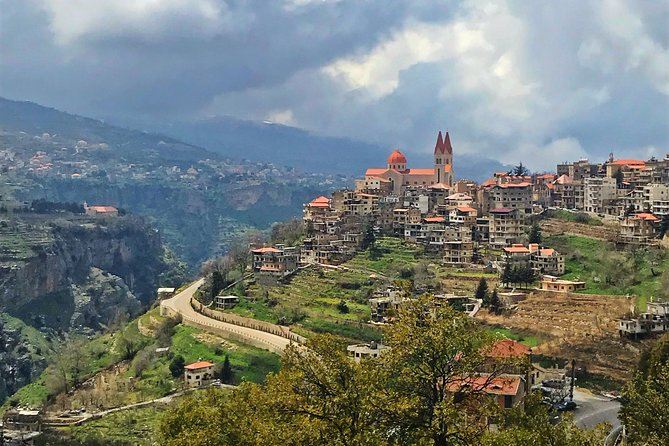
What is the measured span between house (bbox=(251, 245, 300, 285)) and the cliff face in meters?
29.7

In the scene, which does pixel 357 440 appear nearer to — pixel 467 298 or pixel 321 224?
pixel 467 298

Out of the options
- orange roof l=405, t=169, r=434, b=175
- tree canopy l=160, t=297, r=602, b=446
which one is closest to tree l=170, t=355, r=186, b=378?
tree canopy l=160, t=297, r=602, b=446

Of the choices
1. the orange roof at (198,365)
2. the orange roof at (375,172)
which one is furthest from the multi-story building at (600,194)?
the orange roof at (198,365)

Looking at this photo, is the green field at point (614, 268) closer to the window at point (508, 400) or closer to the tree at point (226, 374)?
the window at point (508, 400)

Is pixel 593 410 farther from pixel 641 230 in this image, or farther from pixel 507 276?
pixel 641 230

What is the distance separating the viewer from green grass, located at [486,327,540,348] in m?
42.1

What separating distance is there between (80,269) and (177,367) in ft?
201

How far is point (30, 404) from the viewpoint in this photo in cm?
4962

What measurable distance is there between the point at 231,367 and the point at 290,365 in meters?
29.8

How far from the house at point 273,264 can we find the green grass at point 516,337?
59.3 ft

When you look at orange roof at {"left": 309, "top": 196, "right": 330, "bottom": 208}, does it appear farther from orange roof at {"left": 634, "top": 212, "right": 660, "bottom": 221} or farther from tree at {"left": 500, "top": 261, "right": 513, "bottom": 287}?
orange roof at {"left": 634, "top": 212, "right": 660, "bottom": 221}

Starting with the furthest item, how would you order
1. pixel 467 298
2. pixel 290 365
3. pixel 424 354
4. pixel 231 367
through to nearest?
pixel 467 298 < pixel 231 367 < pixel 290 365 < pixel 424 354

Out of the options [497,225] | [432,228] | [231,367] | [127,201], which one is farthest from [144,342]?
[127,201]

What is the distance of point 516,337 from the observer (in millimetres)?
42750
